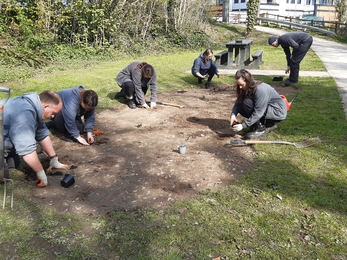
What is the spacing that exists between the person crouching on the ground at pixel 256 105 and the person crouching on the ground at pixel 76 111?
86.3 inches

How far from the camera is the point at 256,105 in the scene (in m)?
5.04

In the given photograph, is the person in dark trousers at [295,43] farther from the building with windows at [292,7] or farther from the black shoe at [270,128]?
the building with windows at [292,7]

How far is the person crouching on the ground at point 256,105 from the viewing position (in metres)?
4.90

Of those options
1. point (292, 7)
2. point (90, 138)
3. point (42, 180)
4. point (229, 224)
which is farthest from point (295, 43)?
point (292, 7)

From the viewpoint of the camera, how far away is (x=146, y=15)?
643 inches

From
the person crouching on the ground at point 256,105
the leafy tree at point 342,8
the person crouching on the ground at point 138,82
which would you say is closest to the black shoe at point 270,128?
the person crouching on the ground at point 256,105

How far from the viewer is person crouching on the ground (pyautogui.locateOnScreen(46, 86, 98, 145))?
471 centimetres

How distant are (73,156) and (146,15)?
13.2 meters

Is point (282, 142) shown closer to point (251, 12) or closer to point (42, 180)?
point (42, 180)

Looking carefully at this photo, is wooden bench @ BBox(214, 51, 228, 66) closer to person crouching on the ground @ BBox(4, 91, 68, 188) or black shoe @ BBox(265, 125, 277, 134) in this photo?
black shoe @ BBox(265, 125, 277, 134)

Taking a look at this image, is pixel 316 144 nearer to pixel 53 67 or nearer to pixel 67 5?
pixel 53 67

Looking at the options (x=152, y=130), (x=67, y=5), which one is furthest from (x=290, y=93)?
(x=67, y=5)

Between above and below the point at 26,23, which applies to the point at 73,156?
below

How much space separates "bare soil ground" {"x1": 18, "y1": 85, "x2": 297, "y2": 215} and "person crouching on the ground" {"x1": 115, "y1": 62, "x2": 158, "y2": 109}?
0.42 meters
